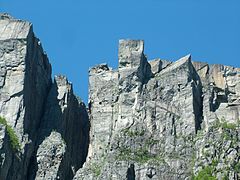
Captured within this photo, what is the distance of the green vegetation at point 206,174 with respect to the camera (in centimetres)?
11812

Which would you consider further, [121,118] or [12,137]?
[121,118]

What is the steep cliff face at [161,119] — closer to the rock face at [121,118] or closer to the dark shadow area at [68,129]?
the rock face at [121,118]

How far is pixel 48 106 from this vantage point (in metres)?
132

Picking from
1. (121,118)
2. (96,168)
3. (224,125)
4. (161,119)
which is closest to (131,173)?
(96,168)

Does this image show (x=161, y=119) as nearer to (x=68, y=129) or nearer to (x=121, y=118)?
(x=121, y=118)

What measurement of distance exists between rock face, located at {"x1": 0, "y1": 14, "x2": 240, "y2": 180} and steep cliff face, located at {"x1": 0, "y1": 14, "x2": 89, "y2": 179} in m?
0.12

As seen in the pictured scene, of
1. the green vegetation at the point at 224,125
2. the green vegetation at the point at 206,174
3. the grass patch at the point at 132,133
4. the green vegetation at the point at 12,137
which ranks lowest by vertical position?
the green vegetation at the point at 206,174

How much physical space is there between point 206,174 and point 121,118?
15.3 metres

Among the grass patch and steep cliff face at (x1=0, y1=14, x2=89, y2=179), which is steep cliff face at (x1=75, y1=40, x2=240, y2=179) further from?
steep cliff face at (x1=0, y1=14, x2=89, y2=179)

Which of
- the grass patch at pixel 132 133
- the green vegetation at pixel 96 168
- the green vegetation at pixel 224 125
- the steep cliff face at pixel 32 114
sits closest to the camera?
the green vegetation at pixel 96 168

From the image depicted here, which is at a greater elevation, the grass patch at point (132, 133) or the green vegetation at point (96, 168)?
the grass patch at point (132, 133)

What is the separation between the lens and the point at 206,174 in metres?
119

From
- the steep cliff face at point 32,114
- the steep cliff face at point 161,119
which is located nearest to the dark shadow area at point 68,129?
the steep cliff face at point 32,114

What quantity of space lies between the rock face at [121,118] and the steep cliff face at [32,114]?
0.12 m
